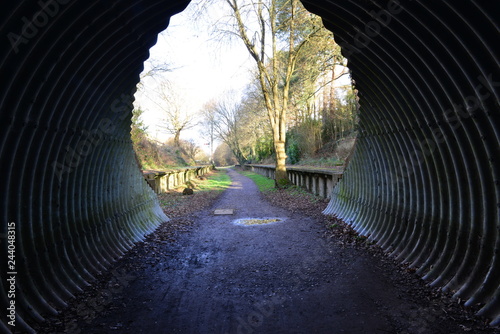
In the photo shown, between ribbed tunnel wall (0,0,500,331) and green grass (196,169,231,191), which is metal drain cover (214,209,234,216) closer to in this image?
ribbed tunnel wall (0,0,500,331)

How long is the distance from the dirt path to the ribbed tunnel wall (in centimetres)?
60

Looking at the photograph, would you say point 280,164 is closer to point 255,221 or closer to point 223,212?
point 223,212

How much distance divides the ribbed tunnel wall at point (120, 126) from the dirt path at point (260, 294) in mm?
598

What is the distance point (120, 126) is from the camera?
Result: 7.11 meters

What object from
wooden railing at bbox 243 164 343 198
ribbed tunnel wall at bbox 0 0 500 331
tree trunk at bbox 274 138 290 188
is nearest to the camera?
ribbed tunnel wall at bbox 0 0 500 331

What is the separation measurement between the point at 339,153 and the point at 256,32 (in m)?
10.5

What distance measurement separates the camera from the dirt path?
3609 mm

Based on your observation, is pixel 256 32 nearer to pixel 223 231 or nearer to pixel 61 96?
pixel 223 231

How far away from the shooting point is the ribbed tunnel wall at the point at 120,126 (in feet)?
11.8

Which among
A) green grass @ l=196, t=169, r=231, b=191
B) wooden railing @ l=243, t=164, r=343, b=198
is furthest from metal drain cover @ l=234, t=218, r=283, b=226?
green grass @ l=196, t=169, r=231, b=191

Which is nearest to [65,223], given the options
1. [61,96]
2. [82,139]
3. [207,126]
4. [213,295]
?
[82,139]

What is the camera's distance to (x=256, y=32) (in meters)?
17.7

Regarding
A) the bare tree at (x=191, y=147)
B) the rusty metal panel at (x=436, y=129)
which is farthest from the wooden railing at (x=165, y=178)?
the bare tree at (x=191, y=147)

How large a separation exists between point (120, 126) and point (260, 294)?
4.62 m
